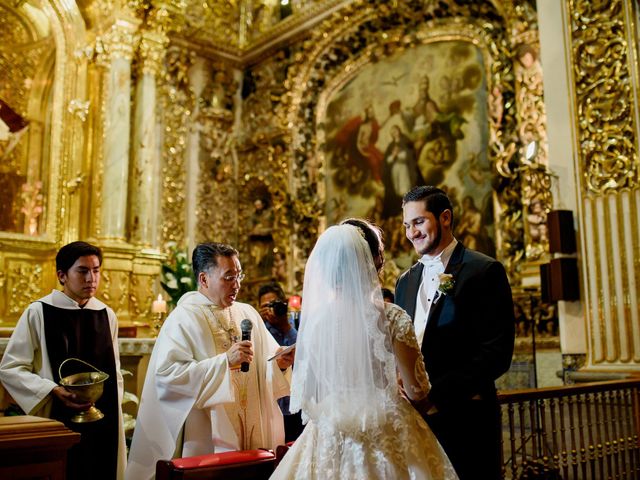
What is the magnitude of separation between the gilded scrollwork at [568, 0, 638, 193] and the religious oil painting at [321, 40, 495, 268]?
200 cm

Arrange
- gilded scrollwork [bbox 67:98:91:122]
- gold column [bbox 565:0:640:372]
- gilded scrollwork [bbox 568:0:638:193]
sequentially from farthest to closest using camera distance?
gilded scrollwork [bbox 67:98:91:122], gilded scrollwork [bbox 568:0:638:193], gold column [bbox 565:0:640:372]

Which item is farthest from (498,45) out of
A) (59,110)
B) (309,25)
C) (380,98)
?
(59,110)

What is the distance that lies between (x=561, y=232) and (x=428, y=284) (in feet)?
11.9

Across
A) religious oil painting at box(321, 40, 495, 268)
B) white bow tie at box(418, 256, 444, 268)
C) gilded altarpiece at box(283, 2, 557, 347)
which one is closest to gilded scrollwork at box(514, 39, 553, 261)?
gilded altarpiece at box(283, 2, 557, 347)

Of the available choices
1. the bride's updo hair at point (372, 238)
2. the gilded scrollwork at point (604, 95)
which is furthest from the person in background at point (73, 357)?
the gilded scrollwork at point (604, 95)

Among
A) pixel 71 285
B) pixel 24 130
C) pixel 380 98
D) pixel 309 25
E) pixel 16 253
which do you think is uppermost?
pixel 309 25

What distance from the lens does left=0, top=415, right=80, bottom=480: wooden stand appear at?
1961mm

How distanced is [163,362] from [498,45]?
6.59 m

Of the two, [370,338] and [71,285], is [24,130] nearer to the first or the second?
[71,285]

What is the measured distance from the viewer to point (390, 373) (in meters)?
2.31

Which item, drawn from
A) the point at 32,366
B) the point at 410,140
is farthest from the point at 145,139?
the point at 32,366

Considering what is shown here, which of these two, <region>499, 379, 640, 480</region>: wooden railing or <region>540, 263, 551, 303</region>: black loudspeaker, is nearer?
<region>499, 379, 640, 480</region>: wooden railing

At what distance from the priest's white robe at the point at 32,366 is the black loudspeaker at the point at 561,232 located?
4.25 metres

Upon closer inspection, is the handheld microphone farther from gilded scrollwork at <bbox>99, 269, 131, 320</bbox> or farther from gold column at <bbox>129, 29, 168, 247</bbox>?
gold column at <bbox>129, 29, 168, 247</bbox>
